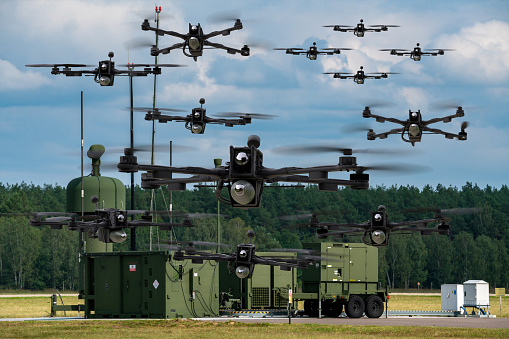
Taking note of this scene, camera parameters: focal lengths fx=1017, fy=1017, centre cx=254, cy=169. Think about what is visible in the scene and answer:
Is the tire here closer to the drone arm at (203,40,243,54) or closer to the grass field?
the grass field

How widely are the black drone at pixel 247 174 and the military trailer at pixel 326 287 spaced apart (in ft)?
76.2

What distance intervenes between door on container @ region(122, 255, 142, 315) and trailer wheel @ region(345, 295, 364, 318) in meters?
9.27

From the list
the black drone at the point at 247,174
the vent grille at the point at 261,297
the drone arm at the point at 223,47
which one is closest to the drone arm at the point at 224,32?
the drone arm at the point at 223,47

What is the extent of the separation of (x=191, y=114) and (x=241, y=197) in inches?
1017

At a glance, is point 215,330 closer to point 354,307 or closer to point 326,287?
point 326,287

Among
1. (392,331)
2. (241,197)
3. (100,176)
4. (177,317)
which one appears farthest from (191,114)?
(241,197)

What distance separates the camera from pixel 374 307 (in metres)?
45.6

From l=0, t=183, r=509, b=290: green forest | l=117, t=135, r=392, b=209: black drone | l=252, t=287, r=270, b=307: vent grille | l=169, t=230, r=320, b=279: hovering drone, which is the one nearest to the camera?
l=117, t=135, r=392, b=209: black drone

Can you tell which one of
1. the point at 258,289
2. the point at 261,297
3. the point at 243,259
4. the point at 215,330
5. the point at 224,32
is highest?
the point at 224,32

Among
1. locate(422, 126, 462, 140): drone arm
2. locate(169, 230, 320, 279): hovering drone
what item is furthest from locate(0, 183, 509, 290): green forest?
locate(169, 230, 320, 279): hovering drone

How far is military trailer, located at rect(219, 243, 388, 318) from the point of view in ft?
149

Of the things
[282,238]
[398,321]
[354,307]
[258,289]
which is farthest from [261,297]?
[282,238]

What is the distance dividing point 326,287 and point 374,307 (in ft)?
7.73

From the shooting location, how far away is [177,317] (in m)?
42.8
